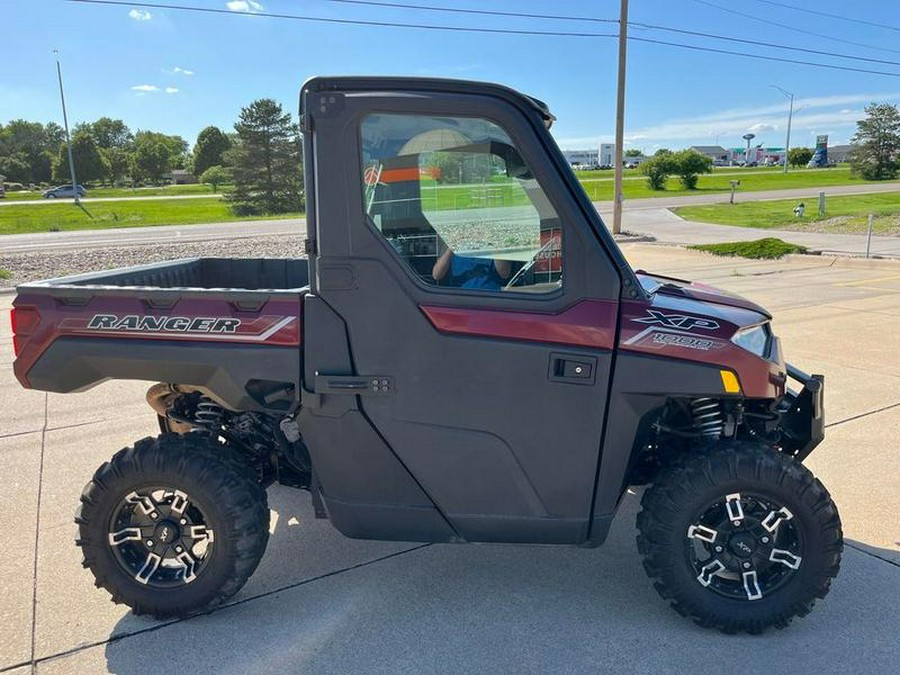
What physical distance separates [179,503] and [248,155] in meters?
42.6

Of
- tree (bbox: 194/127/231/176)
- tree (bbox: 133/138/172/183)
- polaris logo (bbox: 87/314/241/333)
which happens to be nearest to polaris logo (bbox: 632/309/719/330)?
polaris logo (bbox: 87/314/241/333)

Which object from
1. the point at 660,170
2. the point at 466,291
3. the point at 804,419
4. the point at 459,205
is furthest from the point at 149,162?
the point at 804,419

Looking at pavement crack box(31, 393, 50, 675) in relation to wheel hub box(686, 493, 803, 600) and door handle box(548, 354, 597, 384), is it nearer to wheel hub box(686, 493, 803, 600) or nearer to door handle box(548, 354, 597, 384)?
door handle box(548, 354, 597, 384)

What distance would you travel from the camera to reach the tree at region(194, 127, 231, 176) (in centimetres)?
9381

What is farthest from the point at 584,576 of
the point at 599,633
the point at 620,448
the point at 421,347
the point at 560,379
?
the point at 421,347

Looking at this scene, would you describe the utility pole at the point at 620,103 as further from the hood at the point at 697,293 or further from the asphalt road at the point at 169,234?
the hood at the point at 697,293

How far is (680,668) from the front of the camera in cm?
265

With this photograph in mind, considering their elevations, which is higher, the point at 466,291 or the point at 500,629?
the point at 466,291

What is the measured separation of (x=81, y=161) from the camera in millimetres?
84688

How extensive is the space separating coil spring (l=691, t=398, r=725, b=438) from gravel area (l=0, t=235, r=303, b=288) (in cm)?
1026

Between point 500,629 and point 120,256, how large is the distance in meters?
16.1

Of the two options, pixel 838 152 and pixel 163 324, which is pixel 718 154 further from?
pixel 163 324

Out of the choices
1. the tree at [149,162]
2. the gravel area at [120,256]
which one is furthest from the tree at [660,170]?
the tree at [149,162]

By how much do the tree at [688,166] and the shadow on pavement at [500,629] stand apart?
49.6 meters
